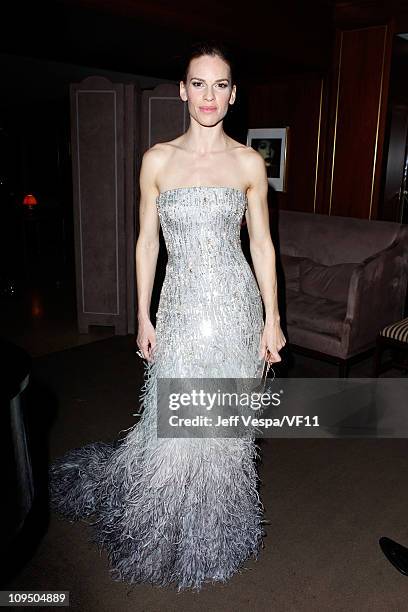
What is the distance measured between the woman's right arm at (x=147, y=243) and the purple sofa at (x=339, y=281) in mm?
2341

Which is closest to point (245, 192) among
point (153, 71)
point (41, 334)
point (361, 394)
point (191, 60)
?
point (191, 60)

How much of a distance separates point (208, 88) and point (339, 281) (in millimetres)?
3174

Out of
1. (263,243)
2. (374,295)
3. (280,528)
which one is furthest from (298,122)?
(280,528)

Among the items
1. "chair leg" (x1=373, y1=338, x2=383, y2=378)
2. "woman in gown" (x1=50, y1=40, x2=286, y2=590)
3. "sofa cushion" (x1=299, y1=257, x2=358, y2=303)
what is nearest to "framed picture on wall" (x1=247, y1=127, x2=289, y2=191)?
"sofa cushion" (x1=299, y1=257, x2=358, y2=303)

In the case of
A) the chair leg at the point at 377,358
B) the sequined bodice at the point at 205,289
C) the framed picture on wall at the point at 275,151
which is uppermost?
the framed picture on wall at the point at 275,151

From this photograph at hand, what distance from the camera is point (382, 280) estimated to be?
4.53m

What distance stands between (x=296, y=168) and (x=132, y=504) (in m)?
4.68

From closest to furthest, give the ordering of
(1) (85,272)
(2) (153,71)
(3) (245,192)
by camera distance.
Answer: (3) (245,192) < (1) (85,272) < (2) (153,71)

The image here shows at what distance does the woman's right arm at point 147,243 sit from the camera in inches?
87.4

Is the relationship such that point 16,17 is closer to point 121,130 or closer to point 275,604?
point 121,130

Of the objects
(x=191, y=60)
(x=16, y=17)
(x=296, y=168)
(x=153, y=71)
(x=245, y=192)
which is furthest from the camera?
(x=153, y=71)

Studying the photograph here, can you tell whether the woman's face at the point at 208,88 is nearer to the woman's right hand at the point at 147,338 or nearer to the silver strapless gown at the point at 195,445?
the silver strapless gown at the point at 195,445

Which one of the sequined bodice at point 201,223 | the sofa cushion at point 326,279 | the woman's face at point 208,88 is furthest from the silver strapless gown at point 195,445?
the sofa cushion at point 326,279

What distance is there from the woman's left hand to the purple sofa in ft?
6.84
